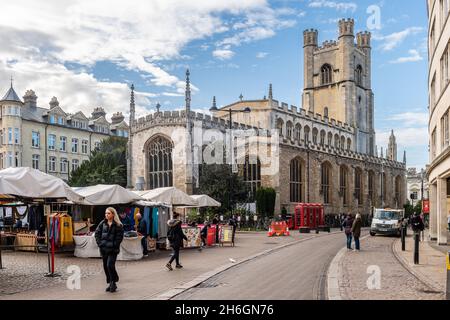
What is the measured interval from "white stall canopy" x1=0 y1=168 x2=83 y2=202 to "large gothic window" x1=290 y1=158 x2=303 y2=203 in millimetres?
37696

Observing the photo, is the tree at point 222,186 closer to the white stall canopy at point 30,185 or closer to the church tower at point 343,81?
the white stall canopy at point 30,185

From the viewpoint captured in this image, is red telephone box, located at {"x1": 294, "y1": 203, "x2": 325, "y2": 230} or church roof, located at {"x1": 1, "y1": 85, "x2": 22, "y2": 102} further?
church roof, located at {"x1": 1, "y1": 85, "x2": 22, "y2": 102}

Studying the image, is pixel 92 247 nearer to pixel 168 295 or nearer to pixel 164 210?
pixel 164 210

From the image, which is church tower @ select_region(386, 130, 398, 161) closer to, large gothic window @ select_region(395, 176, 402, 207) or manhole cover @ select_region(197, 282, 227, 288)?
large gothic window @ select_region(395, 176, 402, 207)

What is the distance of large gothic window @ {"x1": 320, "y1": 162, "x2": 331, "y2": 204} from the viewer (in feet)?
187

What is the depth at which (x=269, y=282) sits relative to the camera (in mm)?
11734

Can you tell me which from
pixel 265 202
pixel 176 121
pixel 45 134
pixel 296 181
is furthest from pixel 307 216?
pixel 45 134

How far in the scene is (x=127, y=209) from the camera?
21.4 metres

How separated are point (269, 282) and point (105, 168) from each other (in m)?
42.4

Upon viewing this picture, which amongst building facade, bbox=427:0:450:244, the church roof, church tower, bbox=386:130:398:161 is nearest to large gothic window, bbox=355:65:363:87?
church tower, bbox=386:130:398:161

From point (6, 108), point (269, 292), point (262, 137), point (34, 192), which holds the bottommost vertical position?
point (269, 292)
